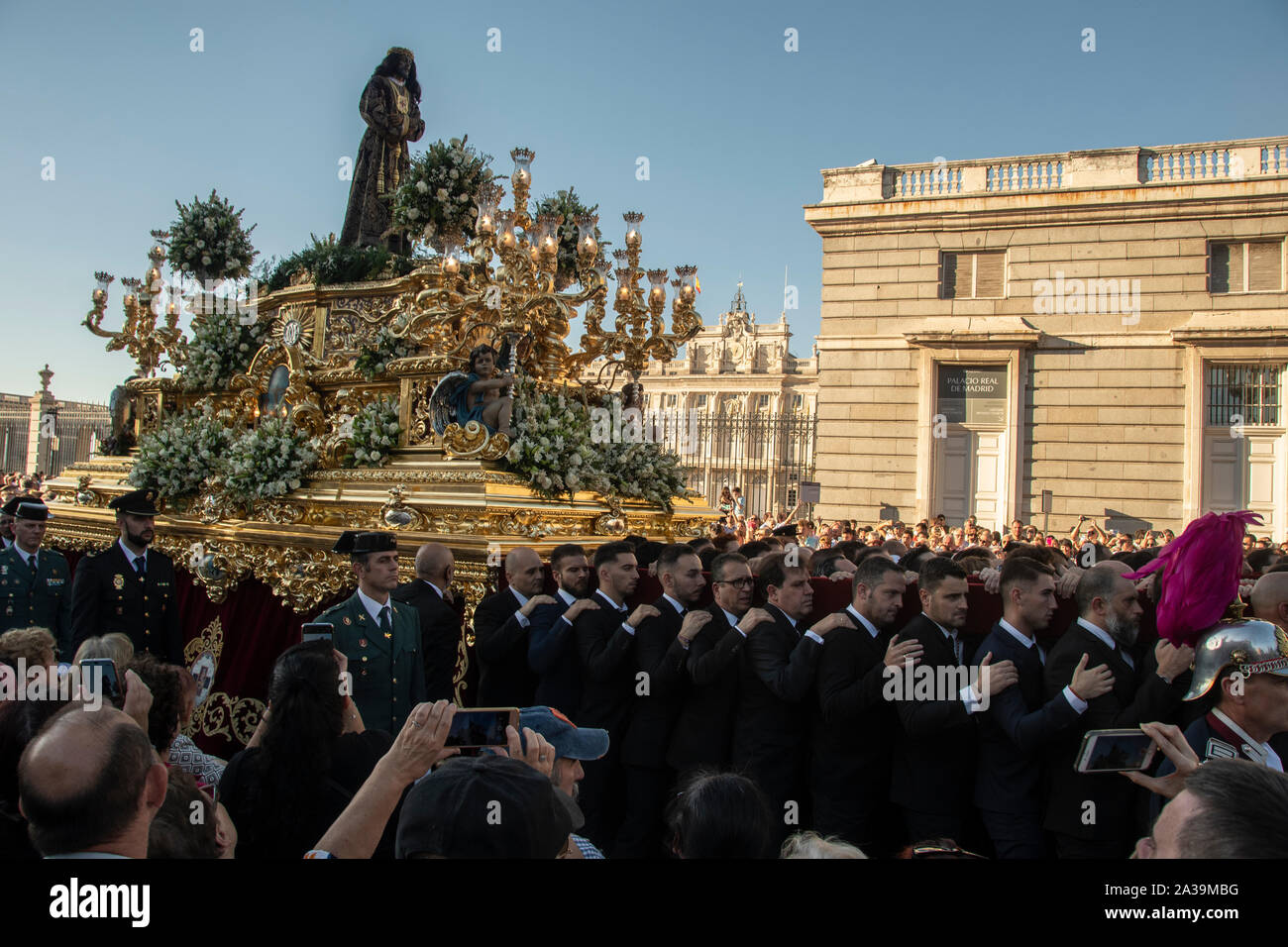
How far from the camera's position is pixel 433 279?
8.82 meters

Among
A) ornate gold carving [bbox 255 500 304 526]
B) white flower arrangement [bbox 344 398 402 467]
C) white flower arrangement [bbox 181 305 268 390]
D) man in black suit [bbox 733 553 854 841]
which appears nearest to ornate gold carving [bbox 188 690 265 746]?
ornate gold carving [bbox 255 500 304 526]

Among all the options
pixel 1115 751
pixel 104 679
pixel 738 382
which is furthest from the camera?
pixel 738 382

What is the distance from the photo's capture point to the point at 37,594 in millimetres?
6941

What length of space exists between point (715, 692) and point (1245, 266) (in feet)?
60.8

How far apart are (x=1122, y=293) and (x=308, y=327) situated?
16.6m

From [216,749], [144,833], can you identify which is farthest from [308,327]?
[144,833]

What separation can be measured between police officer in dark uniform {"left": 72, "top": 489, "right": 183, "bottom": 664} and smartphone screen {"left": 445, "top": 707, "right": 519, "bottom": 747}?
484 centimetres

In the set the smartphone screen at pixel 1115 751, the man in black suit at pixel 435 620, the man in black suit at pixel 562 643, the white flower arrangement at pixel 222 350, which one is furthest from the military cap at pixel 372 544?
the white flower arrangement at pixel 222 350

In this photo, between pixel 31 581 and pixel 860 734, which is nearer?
pixel 860 734

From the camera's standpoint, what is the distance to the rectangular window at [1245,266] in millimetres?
18156

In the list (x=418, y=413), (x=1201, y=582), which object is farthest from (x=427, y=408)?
(x=1201, y=582)

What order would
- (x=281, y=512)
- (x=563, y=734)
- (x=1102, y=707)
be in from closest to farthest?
(x=563, y=734) → (x=1102, y=707) → (x=281, y=512)

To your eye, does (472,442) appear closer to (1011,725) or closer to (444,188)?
(444,188)
